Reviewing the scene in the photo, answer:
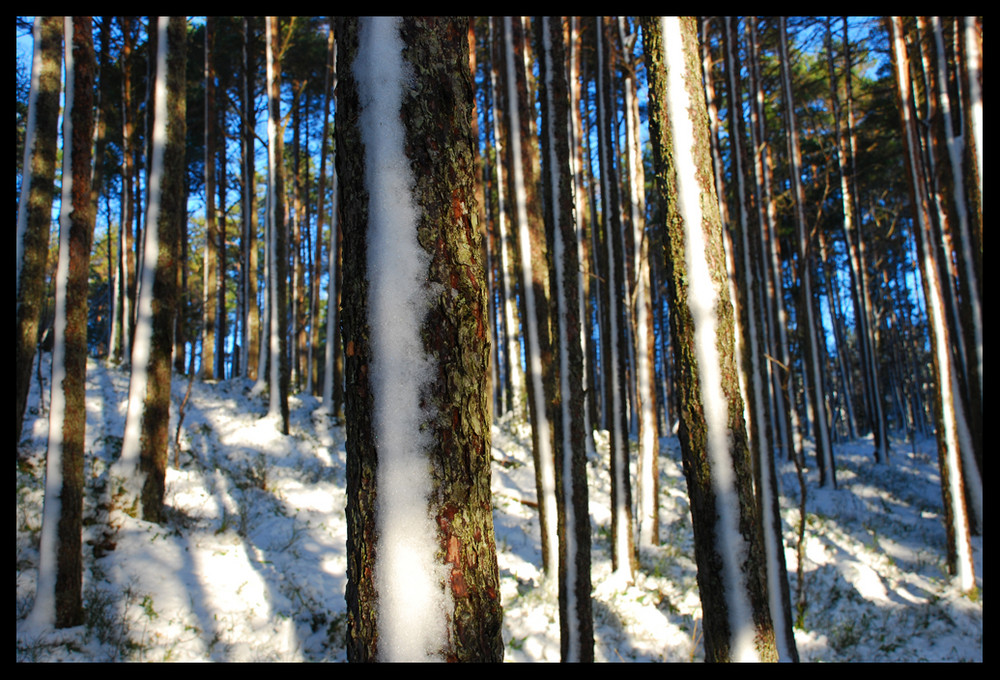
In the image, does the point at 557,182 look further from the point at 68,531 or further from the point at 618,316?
the point at 68,531

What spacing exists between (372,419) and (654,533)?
7.55m

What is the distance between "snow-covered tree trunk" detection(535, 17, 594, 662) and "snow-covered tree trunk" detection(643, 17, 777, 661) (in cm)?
145

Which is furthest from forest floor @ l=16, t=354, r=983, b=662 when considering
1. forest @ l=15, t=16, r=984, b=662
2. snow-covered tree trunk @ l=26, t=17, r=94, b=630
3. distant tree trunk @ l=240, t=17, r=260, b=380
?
distant tree trunk @ l=240, t=17, r=260, b=380

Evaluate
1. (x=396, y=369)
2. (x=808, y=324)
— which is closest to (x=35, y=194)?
(x=396, y=369)

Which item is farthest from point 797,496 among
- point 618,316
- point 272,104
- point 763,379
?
point 272,104

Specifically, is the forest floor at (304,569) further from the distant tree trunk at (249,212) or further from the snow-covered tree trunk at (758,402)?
the distant tree trunk at (249,212)

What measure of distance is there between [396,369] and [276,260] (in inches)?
389

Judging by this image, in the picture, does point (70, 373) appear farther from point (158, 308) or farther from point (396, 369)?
point (396, 369)

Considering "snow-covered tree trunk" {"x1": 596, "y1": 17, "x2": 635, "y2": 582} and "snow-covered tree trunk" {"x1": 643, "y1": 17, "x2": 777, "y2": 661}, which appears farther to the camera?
"snow-covered tree trunk" {"x1": 596, "y1": 17, "x2": 635, "y2": 582}

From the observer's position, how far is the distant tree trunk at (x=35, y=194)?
4.71 metres

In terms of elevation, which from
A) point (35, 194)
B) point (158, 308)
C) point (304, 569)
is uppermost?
point (35, 194)

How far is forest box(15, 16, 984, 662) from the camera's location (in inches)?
56.7

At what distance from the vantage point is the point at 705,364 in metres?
3.13

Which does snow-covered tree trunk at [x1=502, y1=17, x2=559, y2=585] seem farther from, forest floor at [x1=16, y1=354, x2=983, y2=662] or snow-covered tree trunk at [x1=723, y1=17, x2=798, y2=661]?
snow-covered tree trunk at [x1=723, y1=17, x2=798, y2=661]
